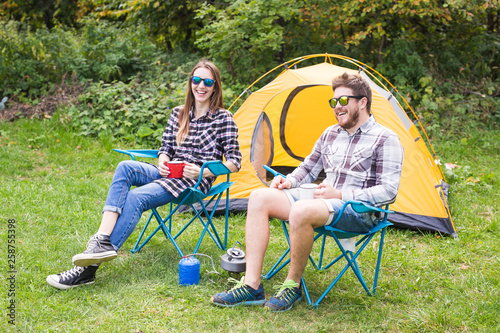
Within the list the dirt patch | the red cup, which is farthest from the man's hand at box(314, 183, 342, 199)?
the dirt patch

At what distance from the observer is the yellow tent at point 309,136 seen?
3.48m

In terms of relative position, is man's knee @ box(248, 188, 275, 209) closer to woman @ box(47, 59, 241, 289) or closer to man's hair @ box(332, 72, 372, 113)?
woman @ box(47, 59, 241, 289)

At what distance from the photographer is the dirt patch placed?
Result: 6.07 m

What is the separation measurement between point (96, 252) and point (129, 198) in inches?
13.7

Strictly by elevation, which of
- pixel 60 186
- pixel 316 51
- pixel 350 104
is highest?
pixel 316 51

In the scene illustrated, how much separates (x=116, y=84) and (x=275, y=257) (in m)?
4.09

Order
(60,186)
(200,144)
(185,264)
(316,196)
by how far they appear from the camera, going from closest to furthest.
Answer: (316,196)
(185,264)
(200,144)
(60,186)

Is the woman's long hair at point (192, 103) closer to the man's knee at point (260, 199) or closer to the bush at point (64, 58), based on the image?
the man's knee at point (260, 199)

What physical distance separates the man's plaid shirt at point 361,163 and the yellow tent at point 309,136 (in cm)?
111

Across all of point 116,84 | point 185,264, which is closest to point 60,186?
point 185,264

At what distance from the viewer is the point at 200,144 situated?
9.90ft

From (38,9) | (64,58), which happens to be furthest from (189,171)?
(38,9)

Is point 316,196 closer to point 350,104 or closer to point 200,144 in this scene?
Result: point 350,104

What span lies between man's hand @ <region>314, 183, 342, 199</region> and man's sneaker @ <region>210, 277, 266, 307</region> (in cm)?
56
